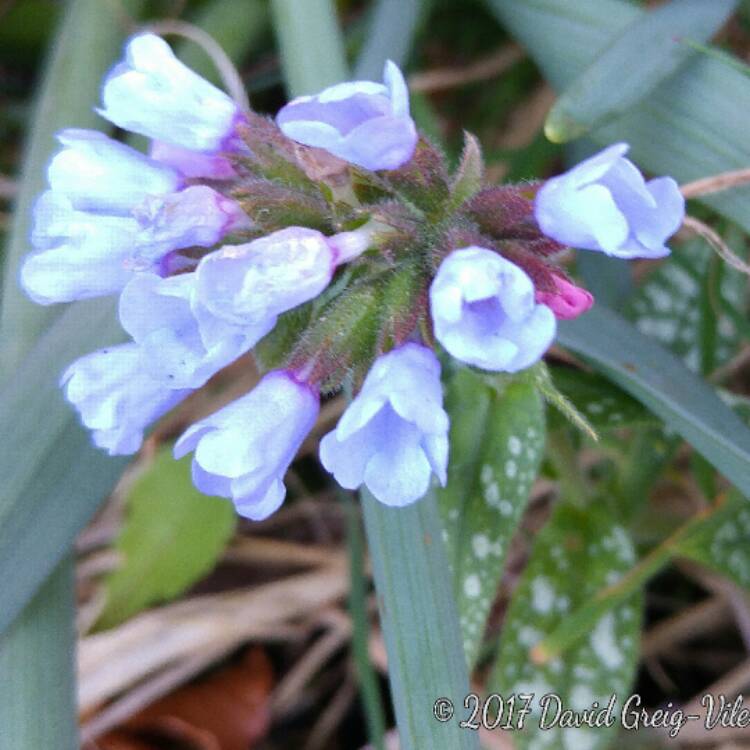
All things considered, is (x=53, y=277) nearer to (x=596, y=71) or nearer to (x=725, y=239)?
(x=596, y=71)

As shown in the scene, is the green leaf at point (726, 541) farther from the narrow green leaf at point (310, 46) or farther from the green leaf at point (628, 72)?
the narrow green leaf at point (310, 46)

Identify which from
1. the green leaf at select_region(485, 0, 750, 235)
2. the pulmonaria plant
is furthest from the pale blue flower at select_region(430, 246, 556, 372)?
the green leaf at select_region(485, 0, 750, 235)

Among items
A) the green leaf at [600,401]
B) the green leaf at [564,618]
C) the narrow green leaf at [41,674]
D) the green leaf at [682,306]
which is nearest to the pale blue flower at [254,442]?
the narrow green leaf at [41,674]

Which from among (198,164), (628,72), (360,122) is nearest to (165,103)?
(198,164)

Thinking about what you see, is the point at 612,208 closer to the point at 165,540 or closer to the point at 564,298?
the point at 564,298

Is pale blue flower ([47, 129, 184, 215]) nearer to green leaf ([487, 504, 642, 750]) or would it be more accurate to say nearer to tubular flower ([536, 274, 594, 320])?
tubular flower ([536, 274, 594, 320])
